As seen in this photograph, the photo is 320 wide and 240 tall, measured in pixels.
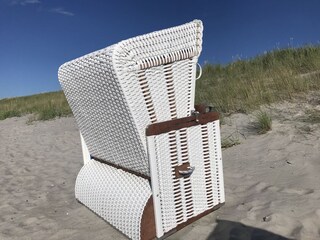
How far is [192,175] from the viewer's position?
2.37 meters

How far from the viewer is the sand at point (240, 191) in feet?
7.47

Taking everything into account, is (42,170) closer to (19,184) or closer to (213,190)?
(19,184)

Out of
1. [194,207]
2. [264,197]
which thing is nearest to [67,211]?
[194,207]

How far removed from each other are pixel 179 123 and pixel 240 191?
3.35 ft

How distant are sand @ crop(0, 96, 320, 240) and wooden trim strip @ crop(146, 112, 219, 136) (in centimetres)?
70

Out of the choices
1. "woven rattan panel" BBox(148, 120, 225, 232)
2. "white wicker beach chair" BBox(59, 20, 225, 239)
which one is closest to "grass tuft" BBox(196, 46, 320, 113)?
"woven rattan panel" BBox(148, 120, 225, 232)

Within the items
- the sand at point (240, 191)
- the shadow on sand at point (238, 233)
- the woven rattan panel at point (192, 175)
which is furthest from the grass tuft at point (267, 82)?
the shadow on sand at point (238, 233)

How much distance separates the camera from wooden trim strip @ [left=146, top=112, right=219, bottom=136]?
6.92 ft

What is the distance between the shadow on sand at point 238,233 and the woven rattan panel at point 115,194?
0.50 meters

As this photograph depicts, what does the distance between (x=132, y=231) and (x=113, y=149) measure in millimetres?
628

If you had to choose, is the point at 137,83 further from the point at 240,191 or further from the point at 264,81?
the point at 264,81

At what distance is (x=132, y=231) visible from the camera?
88.7 inches

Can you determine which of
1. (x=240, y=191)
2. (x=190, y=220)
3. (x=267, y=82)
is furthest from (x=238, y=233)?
(x=267, y=82)

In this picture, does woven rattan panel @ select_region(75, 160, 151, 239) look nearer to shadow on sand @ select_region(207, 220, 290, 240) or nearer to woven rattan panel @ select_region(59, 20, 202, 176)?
woven rattan panel @ select_region(59, 20, 202, 176)
